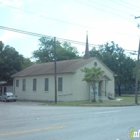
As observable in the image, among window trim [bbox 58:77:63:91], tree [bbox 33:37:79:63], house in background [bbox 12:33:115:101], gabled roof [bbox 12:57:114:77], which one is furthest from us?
tree [bbox 33:37:79:63]

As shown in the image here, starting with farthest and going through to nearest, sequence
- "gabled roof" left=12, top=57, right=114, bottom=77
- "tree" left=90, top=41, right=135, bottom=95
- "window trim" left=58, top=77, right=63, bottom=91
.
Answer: "tree" left=90, top=41, right=135, bottom=95 → "window trim" left=58, top=77, right=63, bottom=91 → "gabled roof" left=12, top=57, right=114, bottom=77

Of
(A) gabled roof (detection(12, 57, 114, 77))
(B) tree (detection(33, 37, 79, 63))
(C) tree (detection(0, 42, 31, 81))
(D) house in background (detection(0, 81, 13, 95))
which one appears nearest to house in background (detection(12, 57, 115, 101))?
(A) gabled roof (detection(12, 57, 114, 77))

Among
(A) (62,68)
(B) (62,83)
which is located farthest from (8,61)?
(B) (62,83)

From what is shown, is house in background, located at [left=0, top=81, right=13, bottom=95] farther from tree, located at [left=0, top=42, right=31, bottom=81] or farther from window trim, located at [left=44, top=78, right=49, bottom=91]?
window trim, located at [left=44, top=78, right=49, bottom=91]

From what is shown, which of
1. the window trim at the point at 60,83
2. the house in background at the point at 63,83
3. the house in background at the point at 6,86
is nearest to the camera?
the house in background at the point at 63,83

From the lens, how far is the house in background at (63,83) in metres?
38.6

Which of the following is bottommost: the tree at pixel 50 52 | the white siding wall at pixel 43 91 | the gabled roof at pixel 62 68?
the white siding wall at pixel 43 91

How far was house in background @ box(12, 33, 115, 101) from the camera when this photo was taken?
38594mm

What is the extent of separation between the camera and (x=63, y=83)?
39.7 meters

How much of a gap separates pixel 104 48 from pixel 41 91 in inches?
1333

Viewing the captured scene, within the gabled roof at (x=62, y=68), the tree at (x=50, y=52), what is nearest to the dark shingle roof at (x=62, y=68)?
the gabled roof at (x=62, y=68)

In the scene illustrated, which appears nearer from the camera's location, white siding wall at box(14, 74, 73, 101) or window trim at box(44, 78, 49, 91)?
white siding wall at box(14, 74, 73, 101)

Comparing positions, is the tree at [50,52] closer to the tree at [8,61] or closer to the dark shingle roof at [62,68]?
the tree at [8,61]

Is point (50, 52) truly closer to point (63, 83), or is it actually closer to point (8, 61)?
point (8, 61)
